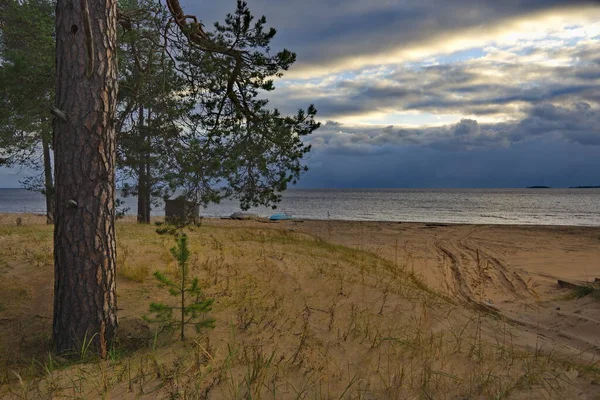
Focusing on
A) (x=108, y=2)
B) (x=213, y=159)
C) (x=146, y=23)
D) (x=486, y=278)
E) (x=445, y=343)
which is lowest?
(x=486, y=278)

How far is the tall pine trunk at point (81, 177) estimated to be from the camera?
14.6 ft

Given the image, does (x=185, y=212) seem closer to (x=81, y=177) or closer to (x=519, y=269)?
(x=81, y=177)

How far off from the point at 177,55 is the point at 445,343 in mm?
6141

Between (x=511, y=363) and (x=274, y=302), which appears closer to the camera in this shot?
(x=511, y=363)

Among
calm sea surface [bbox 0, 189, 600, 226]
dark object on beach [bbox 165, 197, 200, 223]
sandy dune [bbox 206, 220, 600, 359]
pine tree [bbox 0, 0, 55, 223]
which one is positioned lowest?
calm sea surface [bbox 0, 189, 600, 226]

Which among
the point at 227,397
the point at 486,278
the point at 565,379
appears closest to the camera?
the point at 227,397

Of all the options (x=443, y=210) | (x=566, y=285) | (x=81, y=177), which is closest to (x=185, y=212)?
(x=81, y=177)

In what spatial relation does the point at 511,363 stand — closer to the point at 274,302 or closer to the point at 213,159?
the point at 274,302

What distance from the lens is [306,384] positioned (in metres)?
3.71

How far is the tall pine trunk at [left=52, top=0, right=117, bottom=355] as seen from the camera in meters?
4.45

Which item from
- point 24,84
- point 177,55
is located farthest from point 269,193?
point 24,84

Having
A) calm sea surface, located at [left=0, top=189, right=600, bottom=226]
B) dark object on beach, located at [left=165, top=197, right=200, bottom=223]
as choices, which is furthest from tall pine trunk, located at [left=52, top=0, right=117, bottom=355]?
calm sea surface, located at [left=0, top=189, right=600, bottom=226]

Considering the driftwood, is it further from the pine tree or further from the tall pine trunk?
the pine tree

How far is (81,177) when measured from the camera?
444cm
